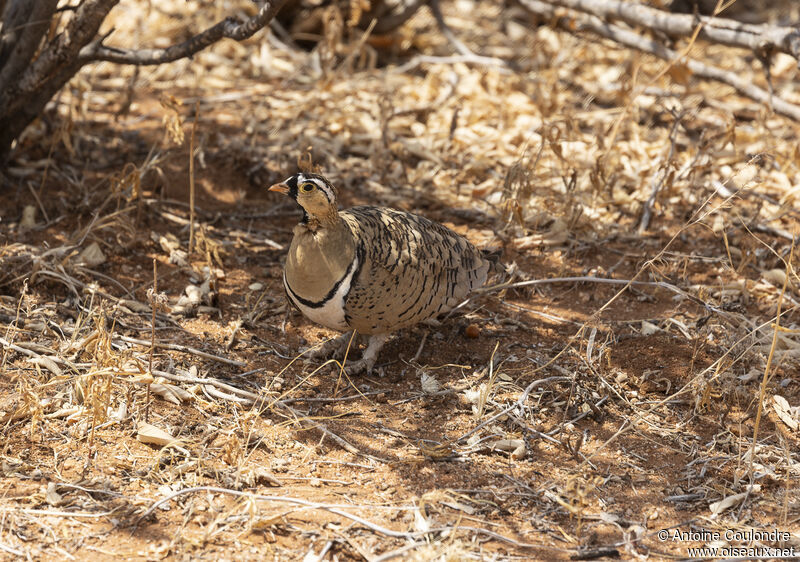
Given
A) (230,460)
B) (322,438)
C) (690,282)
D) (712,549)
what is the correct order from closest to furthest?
(712,549) < (230,460) < (322,438) < (690,282)

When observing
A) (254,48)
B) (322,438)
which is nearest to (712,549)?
(322,438)

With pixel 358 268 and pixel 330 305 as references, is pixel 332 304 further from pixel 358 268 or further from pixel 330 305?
pixel 358 268

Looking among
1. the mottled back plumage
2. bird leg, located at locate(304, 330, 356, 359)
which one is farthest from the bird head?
bird leg, located at locate(304, 330, 356, 359)

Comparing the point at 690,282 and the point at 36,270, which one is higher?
the point at 36,270

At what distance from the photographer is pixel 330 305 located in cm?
369

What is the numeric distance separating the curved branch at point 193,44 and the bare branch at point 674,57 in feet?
10.1

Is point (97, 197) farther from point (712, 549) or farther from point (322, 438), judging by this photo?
point (712, 549)

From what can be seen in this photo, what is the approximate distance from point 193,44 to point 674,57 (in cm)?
352

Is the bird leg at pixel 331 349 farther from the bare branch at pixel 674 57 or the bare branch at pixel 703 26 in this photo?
the bare branch at pixel 674 57

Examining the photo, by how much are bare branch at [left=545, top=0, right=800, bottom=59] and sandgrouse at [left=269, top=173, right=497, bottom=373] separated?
8.12 ft

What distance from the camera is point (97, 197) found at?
16.5ft

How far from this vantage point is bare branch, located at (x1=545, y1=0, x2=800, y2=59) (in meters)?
5.15

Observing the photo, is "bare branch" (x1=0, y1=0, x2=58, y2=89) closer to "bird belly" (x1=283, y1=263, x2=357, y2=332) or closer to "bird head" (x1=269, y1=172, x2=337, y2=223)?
"bird head" (x1=269, y1=172, x2=337, y2=223)

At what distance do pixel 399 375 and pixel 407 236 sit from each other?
675 mm
